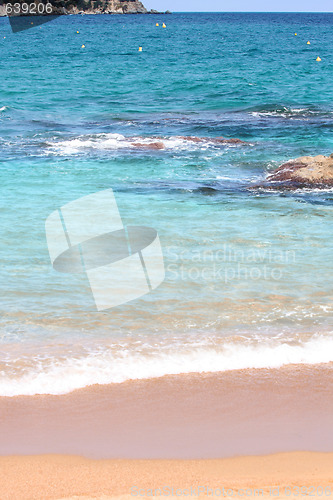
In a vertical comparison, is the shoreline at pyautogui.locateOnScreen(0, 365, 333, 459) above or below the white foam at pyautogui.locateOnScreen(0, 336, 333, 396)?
above

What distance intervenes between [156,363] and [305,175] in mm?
7359

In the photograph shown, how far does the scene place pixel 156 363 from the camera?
194 inches

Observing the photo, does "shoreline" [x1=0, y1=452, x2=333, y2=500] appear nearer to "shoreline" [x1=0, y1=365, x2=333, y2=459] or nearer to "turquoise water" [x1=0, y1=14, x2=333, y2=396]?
"shoreline" [x1=0, y1=365, x2=333, y2=459]

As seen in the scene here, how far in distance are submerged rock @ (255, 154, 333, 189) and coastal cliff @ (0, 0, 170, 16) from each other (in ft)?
396

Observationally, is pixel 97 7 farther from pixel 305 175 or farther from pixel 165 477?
pixel 165 477

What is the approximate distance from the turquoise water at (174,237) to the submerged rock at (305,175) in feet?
1.45

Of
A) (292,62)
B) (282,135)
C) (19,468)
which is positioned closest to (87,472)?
(19,468)

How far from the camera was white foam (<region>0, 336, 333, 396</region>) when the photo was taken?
463 centimetres

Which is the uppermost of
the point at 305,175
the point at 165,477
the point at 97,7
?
the point at 165,477

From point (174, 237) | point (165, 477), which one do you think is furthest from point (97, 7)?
point (165, 477)

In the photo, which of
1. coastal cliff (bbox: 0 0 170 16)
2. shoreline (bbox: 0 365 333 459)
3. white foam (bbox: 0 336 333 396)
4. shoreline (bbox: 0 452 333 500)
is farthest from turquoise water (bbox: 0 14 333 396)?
coastal cliff (bbox: 0 0 170 16)

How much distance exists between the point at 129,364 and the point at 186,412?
2.60 ft

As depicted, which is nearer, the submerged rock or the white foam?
the white foam

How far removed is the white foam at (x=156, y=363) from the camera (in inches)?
182
